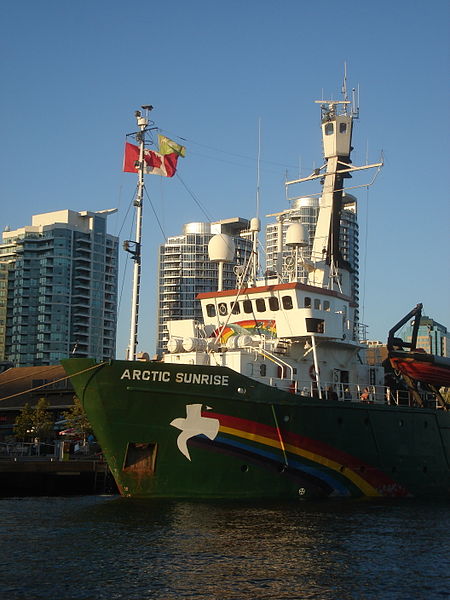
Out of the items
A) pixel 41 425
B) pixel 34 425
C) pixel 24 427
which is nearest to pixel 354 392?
pixel 41 425

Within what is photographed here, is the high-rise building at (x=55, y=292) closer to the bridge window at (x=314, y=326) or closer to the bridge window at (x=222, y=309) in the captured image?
the bridge window at (x=222, y=309)

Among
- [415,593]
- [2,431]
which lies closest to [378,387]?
[415,593]

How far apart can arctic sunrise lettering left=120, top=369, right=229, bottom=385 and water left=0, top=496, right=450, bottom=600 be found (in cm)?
368

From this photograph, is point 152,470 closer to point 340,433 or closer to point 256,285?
point 340,433

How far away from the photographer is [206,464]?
22875mm

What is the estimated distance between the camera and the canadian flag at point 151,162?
87.1ft

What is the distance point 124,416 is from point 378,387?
11.9 m

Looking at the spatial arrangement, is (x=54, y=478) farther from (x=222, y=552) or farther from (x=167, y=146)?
(x=222, y=552)

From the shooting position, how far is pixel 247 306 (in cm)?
2888

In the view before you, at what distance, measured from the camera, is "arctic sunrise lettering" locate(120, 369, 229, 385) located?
2267cm

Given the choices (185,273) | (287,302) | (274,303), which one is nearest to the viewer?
(287,302)

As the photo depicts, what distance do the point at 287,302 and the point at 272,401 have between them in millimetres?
5104

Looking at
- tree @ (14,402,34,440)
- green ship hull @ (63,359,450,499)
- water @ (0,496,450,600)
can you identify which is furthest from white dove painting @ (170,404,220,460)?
tree @ (14,402,34,440)

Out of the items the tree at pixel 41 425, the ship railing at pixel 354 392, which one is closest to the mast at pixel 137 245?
the ship railing at pixel 354 392
